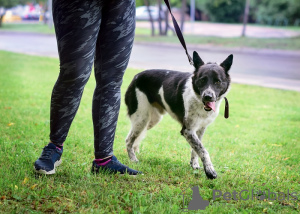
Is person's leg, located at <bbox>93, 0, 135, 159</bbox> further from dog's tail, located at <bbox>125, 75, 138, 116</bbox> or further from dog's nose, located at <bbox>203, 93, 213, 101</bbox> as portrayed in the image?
dog's tail, located at <bbox>125, 75, 138, 116</bbox>

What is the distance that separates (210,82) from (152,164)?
3.35 feet

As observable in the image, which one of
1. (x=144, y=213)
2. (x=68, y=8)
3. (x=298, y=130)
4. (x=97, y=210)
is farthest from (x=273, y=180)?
(x=298, y=130)

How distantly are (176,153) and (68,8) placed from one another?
2241 millimetres

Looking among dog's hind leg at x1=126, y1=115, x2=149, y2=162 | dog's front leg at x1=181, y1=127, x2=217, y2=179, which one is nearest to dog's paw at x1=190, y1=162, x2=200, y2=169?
dog's front leg at x1=181, y1=127, x2=217, y2=179

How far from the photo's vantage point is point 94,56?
3.16 metres

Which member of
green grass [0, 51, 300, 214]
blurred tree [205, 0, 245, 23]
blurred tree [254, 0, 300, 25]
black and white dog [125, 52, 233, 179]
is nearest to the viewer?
green grass [0, 51, 300, 214]

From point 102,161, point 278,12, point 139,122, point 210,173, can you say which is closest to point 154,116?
point 139,122

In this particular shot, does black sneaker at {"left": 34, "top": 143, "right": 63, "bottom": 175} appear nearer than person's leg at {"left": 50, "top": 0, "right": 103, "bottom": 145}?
No

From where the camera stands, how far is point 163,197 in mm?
2912

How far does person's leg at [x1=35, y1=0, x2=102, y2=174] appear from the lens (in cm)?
282

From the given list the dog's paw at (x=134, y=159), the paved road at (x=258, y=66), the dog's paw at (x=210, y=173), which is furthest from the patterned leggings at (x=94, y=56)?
the paved road at (x=258, y=66)

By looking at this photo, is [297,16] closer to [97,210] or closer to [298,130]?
[298,130]

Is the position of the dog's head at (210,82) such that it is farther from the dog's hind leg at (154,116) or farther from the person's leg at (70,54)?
the person's leg at (70,54)

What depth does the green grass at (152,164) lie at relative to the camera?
9.05 ft
